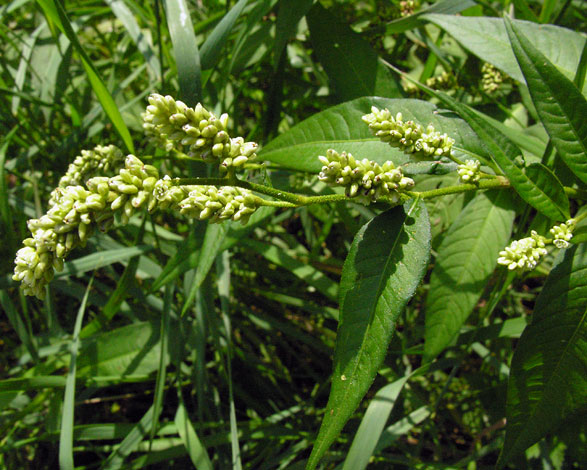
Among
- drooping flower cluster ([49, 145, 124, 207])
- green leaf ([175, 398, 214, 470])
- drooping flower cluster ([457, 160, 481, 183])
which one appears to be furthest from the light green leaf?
drooping flower cluster ([457, 160, 481, 183])

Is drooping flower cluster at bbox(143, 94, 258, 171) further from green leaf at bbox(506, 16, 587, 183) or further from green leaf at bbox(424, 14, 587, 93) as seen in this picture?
green leaf at bbox(424, 14, 587, 93)

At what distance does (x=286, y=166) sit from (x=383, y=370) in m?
1.42

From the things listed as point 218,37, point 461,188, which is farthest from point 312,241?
point 461,188

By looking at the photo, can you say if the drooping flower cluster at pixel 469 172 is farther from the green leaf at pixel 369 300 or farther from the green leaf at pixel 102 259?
the green leaf at pixel 102 259

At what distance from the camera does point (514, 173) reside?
167 cm

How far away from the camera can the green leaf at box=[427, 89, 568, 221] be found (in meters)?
1.66

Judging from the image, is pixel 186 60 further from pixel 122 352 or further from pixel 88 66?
pixel 122 352

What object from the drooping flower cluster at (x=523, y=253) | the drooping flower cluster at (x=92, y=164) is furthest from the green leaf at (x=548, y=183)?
the drooping flower cluster at (x=92, y=164)

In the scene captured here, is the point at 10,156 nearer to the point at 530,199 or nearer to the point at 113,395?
the point at 113,395

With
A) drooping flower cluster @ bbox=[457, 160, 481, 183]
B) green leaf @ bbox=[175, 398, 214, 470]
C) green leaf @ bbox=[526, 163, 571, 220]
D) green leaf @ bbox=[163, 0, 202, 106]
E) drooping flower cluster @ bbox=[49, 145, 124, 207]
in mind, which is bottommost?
green leaf @ bbox=[175, 398, 214, 470]

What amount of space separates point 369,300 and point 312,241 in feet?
6.32

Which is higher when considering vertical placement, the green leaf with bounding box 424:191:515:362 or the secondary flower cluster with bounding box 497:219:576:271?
the secondary flower cluster with bounding box 497:219:576:271

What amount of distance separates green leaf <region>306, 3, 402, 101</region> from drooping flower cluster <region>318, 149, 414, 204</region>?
43.9 inches

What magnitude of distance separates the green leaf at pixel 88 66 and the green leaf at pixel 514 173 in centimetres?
156
